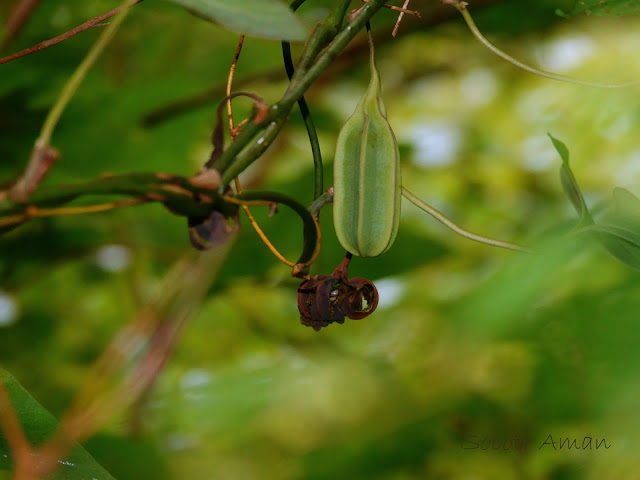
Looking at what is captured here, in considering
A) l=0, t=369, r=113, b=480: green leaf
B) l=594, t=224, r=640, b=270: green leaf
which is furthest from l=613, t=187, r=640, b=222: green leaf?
l=0, t=369, r=113, b=480: green leaf

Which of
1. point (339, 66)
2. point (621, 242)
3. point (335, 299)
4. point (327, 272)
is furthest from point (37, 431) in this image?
point (339, 66)

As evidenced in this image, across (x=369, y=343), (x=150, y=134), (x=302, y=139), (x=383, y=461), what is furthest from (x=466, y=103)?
(x=383, y=461)

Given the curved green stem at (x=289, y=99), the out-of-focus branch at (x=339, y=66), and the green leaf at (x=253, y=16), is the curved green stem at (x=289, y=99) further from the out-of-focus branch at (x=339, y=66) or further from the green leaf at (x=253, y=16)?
the out-of-focus branch at (x=339, y=66)

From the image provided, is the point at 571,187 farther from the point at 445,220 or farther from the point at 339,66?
the point at 339,66

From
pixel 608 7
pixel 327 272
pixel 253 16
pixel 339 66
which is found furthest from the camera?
pixel 339 66

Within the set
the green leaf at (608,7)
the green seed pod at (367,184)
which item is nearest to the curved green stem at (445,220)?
the green seed pod at (367,184)

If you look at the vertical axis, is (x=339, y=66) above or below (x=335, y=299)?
below

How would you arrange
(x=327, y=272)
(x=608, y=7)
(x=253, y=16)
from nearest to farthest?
(x=253, y=16)
(x=608, y=7)
(x=327, y=272)
